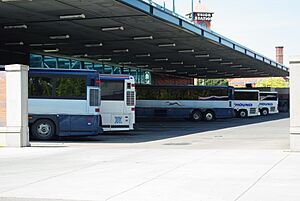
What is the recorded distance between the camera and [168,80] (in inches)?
2844

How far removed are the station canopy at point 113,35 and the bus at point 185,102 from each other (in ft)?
10.4

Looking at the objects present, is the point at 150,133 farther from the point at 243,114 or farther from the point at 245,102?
the point at 243,114

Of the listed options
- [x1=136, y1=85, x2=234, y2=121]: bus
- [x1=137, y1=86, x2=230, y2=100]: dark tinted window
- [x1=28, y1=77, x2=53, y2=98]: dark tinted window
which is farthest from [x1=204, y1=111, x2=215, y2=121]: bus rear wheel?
[x1=28, y1=77, x2=53, y2=98]: dark tinted window

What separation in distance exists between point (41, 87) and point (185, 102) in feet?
74.0

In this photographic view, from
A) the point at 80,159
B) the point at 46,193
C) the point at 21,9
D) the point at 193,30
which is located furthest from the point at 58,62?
the point at 46,193

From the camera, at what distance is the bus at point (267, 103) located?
176 ft

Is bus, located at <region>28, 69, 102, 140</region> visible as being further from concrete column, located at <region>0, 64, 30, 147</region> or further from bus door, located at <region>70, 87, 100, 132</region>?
concrete column, located at <region>0, 64, 30, 147</region>

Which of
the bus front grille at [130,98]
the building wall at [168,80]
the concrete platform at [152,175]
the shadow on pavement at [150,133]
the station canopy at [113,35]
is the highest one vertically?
the station canopy at [113,35]

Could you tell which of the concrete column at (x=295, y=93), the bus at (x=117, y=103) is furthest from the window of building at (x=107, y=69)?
the concrete column at (x=295, y=93)

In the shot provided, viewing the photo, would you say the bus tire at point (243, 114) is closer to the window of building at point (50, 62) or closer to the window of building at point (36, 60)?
the window of building at point (50, 62)

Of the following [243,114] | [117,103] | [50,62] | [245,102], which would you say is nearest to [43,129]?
[117,103]

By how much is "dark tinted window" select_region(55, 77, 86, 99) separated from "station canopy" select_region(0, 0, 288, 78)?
11.1ft

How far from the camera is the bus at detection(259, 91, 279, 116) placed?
5369 centimetres

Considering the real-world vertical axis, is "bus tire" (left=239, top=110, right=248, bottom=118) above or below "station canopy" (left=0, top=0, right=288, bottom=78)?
below
